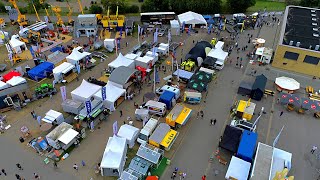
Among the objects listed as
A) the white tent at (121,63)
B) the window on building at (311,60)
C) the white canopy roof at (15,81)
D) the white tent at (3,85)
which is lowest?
the white tent at (3,85)

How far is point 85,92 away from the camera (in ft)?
108

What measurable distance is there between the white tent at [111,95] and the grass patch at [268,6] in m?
43.8

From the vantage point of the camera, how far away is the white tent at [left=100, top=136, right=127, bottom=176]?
2450 centimetres

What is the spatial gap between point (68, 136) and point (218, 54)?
84.0 feet

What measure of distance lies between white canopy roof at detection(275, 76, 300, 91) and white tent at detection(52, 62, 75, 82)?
29.0m

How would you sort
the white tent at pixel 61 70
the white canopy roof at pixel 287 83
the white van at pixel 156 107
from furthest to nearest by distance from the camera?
the white tent at pixel 61 70, the white canopy roof at pixel 287 83, the white van at pixel 156 107

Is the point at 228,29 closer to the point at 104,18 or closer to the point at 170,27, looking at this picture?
the point at 170,27

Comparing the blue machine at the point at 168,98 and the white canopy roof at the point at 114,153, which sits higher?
the blue machine at the point at 168,98

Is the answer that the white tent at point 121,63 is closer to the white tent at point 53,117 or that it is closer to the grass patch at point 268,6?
the white tent at point 53,117

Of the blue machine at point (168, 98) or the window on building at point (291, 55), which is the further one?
the window on building at point (291, 55)

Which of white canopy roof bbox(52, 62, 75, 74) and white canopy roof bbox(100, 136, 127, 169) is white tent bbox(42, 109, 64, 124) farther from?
white canopy roof bbox(52, 62, 75, 74)

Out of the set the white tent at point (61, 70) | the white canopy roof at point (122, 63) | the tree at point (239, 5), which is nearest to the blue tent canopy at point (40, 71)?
the white tent at point (61, 70)

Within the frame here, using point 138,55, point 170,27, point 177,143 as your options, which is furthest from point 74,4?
point 177,143

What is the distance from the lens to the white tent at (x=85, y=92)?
32197 millimetres
